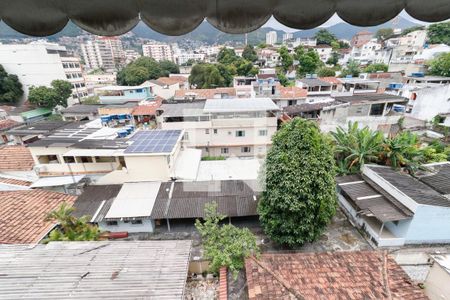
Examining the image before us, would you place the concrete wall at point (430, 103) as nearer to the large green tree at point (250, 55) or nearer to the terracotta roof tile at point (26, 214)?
the terracotta roof tile at point (26, 214)

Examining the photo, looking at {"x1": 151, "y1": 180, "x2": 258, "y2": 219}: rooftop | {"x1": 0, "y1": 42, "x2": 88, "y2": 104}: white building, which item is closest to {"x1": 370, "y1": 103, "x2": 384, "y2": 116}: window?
{"x1": 151, "y1": 180, "x2": 258, "y2": 219}: rooftop

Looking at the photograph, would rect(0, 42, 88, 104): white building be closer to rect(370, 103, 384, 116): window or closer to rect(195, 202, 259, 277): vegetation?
rect(195, 202, 259, 277): vegetation

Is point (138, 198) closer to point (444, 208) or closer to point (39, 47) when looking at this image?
point (444, 208)

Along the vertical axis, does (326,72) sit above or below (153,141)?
above

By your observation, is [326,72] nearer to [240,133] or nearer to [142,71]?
[240,133]

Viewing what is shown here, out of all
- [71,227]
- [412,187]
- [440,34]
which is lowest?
[412,187]

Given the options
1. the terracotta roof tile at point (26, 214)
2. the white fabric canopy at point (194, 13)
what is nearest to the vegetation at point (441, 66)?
the white fabric canopy at point (194, 13)

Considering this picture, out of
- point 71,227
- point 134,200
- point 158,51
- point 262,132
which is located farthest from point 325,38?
point 158,51
